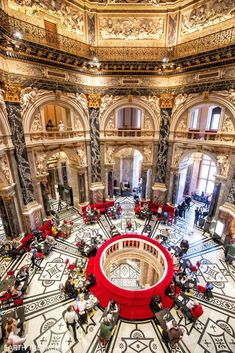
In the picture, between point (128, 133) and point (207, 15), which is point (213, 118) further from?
point (128, 133)

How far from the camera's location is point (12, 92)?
29.4ft

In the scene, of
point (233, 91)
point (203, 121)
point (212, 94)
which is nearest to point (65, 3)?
point (212, 94)

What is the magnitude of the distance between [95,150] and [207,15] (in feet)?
34.1

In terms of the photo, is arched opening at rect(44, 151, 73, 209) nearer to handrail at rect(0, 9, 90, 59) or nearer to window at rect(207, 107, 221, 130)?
handrail at rect(0, 9, 90, 59)

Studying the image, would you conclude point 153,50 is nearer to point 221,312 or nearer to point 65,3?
point 65,3

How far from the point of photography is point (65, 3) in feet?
33.9

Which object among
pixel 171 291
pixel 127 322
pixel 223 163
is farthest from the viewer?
pixel 223 163

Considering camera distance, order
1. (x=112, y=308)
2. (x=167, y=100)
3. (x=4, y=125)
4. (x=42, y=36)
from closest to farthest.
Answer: (x=112, y=308) < (x=4, y=125) < (x=42, y=36) < (x=167, y=100)

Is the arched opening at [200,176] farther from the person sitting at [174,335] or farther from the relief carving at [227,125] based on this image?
the person sitting at [174,335]

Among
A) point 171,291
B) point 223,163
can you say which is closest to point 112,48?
point 223,163

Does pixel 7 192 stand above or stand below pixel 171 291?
above

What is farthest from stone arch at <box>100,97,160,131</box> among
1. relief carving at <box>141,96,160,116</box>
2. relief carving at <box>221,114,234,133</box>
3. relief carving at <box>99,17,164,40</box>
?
relief carving at <box>221,114,234,133</box>

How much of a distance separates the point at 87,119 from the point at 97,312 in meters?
11.0

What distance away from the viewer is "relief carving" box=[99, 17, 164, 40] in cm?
1133
